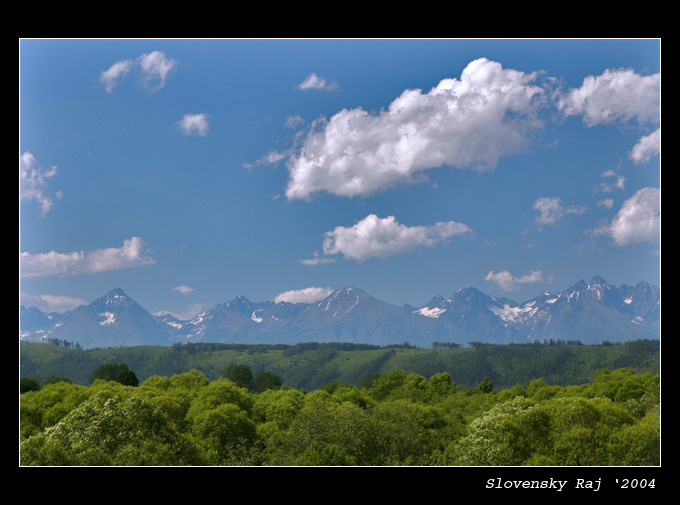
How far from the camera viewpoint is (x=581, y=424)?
1433 inches
